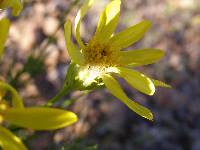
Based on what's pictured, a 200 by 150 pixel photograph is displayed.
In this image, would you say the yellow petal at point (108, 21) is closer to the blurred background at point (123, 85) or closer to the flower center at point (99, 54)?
the flower center at point (99, 54)

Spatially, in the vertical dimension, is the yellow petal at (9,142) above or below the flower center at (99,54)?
above

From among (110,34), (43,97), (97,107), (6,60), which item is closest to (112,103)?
(97,107)

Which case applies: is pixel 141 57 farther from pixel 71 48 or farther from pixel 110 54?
pixel 71 48

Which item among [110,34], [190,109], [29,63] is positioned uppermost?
[110,34]

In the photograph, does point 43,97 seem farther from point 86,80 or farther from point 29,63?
point 86,80

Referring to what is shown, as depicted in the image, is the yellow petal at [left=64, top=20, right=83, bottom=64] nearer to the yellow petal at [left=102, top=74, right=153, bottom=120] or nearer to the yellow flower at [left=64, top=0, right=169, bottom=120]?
the yellow flower at [left=64, top=0, right=169, bottom=120]

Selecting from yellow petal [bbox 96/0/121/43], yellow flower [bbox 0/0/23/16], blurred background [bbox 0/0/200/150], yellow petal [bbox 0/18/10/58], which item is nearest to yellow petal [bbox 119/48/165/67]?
yellow petal [bbox 96/0/121/43]

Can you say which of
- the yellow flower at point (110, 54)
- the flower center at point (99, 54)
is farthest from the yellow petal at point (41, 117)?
the flower center at point (99, 54)
